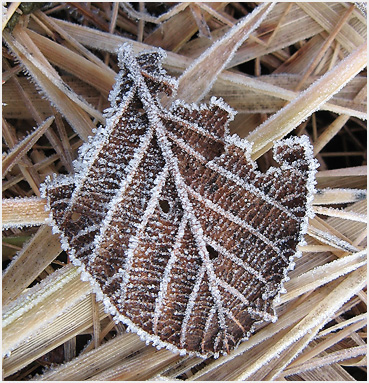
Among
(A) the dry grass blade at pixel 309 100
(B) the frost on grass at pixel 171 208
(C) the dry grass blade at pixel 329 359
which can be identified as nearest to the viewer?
(B) the frost on grass at pixel 171 208

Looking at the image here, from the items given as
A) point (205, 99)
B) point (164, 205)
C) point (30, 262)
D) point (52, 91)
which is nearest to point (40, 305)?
point (30, 262)

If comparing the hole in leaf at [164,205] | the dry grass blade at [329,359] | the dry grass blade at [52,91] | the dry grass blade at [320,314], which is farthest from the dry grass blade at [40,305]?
the dry grass blade at [329,359]

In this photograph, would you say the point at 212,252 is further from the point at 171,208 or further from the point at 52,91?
the point at 52,91

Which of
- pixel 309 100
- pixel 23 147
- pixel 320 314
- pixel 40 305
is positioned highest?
pixel 23 147

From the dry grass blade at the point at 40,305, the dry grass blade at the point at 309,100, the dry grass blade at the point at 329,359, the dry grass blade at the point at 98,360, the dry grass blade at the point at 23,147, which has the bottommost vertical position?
the dry grass blade at the point at 329,359

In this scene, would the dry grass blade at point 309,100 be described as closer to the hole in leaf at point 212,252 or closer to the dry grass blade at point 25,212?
the hole in leaf at point 212,252

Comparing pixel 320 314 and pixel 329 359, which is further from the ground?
pixel 320 314

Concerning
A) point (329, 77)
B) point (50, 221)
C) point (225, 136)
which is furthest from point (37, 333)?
point (329, 77)
